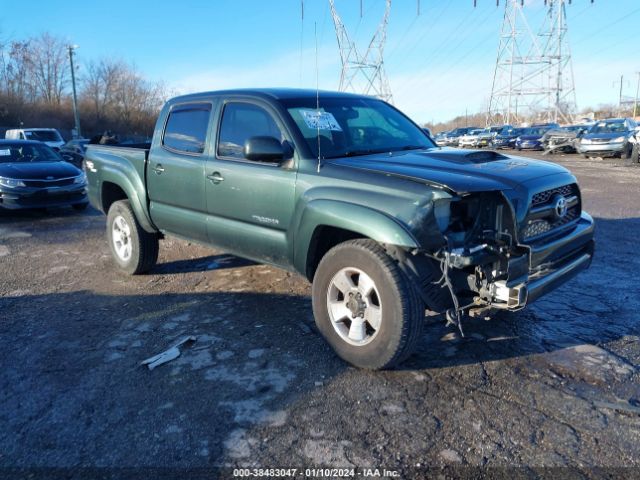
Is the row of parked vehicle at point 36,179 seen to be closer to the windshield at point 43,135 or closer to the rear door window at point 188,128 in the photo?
the rear door window at point 188,128

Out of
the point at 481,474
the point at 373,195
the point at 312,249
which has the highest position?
the point at 373,195

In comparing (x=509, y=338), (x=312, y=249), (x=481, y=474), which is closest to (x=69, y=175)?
(x=312, y=249)

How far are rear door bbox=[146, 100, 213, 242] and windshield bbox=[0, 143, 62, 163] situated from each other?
7029mm

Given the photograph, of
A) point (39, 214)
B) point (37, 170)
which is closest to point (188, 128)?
point (37, 170)

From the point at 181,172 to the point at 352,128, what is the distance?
5.52 feet

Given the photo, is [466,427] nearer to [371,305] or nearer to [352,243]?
[371,305]

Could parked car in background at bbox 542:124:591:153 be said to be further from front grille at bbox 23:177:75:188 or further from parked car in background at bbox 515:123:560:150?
front grille at bbox 23:177:75:188

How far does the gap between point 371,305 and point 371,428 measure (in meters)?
0.85

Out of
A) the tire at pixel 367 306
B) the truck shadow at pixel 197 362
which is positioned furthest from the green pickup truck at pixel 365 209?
the truck shadow at pixel 197 362

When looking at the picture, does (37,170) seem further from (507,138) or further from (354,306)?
(507,138)

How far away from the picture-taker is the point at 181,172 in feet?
15.9

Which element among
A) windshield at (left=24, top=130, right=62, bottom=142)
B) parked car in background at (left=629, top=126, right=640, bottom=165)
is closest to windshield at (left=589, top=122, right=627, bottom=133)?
parked car in background at (left=629, top=126, right=640, bottom=165)

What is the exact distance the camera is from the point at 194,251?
708cm

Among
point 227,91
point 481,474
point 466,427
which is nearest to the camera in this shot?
point 481,474
